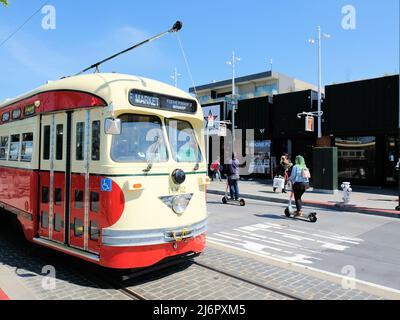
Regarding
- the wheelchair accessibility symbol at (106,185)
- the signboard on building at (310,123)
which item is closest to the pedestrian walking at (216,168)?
the signboard on building at (310,123)

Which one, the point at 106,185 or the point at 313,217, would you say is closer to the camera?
the point at 106,185

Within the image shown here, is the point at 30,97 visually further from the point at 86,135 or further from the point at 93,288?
the point at 93,288

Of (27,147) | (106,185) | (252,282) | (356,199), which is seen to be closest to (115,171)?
(106,185)

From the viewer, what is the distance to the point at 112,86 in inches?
204

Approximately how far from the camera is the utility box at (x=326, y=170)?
55.2 ft

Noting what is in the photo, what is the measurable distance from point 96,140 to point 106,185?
2.28 feet

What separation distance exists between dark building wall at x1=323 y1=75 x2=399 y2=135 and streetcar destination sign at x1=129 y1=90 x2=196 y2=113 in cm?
1497

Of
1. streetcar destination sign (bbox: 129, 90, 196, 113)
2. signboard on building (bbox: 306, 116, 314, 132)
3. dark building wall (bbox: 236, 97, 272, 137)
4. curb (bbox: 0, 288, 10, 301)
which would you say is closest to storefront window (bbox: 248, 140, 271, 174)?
dark building wall (bbox: 236, 97, 272, 137)

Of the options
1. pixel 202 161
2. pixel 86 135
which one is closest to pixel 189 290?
pixel 202 161

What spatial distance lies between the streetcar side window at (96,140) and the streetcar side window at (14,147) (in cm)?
261

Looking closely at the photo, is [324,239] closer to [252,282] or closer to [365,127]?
[252,282]

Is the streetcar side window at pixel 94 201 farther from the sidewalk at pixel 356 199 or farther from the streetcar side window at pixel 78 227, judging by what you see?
the sidewalk at pixel 356 199

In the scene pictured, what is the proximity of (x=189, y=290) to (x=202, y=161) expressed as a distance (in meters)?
2.17

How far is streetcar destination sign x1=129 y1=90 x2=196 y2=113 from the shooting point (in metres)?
5.28
